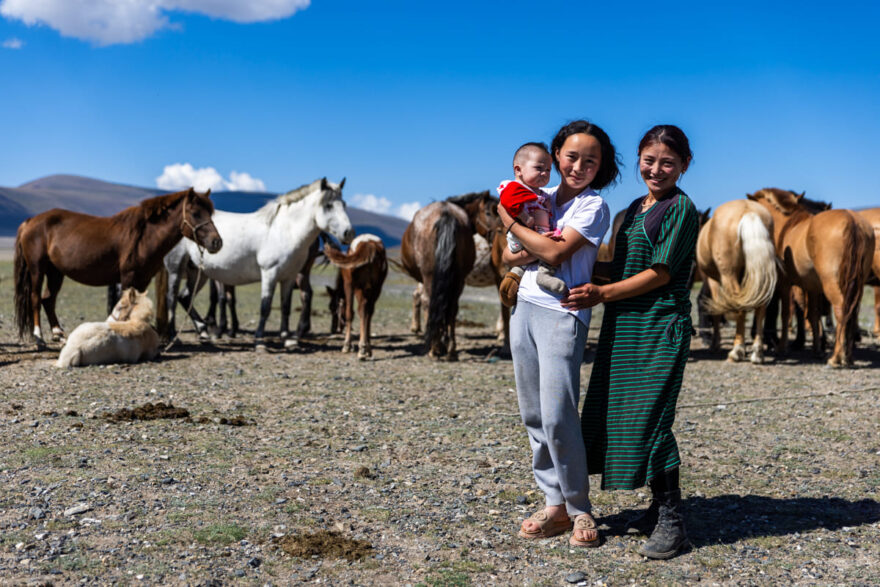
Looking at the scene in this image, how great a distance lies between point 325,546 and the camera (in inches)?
144

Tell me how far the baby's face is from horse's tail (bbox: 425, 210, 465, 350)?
6173 millimetres

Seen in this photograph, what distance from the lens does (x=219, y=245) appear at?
10102 millimetres

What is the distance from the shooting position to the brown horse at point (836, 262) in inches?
370

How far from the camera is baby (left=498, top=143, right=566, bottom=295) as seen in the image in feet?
11.0

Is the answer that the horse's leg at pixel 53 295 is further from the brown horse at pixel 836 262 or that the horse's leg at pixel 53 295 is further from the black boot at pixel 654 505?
the brown horse at pixel 836 262

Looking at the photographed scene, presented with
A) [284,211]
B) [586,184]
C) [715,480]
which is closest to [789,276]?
[715,480]

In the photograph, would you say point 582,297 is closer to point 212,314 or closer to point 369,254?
point 369,254

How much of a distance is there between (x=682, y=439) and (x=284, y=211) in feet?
23.8

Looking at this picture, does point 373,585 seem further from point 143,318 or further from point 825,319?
point 825,319

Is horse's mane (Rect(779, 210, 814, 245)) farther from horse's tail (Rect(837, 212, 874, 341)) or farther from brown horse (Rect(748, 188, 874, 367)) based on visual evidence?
horse's tail (Rect(837, 212, 874, 341))

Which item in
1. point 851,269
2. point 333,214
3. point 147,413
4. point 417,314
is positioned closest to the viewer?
point 147,413

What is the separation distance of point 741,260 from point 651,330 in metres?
7.04

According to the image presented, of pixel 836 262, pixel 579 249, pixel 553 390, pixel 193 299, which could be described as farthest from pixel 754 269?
pixel 193 299

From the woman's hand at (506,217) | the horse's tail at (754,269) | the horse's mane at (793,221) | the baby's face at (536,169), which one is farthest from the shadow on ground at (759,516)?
the horse's mane at (793,221)
